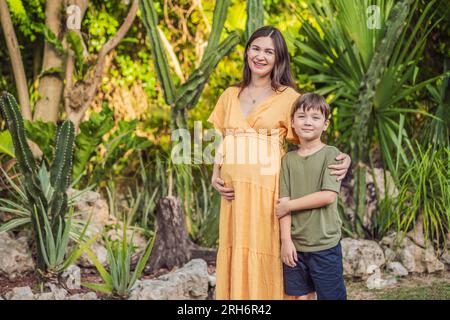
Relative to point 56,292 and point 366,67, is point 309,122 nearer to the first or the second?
point 56,292

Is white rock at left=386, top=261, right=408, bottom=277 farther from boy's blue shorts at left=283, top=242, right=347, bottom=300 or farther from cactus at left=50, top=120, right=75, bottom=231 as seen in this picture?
cactus at left=50, top=120, right=75, bottom=231

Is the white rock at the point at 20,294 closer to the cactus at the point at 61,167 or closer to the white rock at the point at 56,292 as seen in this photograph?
the white rock at the point at 56,292

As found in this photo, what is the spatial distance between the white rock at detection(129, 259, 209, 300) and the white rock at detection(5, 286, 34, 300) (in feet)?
2.11

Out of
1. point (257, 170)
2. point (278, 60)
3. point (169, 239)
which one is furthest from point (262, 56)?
point (169, 239)

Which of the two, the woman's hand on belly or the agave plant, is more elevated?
the woman's hand on belly

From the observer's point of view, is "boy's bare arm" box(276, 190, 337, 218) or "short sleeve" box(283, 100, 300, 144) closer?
"boy's bare arm" box(276, 190, 337, 218)

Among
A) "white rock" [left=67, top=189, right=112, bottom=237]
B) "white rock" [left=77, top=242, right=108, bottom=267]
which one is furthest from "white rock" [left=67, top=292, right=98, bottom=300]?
"white rock" [left=67, top=189, right=112, bottom=237]

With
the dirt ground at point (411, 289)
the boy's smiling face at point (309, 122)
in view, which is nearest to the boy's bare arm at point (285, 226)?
the boy's smiling face at point (309, 122)

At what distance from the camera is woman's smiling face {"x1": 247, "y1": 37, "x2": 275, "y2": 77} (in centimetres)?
326

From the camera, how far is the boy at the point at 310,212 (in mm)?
3074

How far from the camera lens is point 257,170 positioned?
3.23 meters

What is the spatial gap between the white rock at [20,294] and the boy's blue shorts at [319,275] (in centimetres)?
183

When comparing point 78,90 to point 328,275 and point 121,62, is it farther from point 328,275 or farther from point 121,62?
point 328,275

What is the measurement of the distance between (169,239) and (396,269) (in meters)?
1.66
